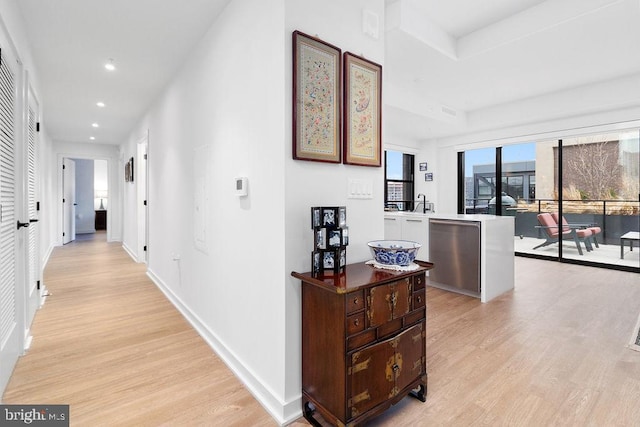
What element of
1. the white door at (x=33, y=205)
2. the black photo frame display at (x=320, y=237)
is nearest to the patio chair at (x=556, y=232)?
the black photo frame display at (x=320, y=237)

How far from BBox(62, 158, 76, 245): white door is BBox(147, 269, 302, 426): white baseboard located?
6.98 metres

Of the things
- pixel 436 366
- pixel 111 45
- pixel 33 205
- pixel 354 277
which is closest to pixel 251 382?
pixel 354 277

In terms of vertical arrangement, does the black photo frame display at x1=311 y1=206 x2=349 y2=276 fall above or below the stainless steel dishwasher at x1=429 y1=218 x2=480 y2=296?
above

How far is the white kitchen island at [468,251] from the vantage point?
3.60m

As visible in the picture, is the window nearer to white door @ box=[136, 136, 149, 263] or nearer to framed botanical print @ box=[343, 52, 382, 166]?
white door @ box=[136, 136, 149, 263]

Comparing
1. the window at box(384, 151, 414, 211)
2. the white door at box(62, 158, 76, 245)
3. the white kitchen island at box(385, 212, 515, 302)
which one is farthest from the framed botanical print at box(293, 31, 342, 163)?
the white door at box(62, 158, 76, 245)

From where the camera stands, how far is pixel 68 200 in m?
8.29

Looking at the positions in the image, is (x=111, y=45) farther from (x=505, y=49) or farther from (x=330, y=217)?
(x=505, y=49)

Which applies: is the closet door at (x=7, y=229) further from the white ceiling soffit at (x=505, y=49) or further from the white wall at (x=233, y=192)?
the white ceiling soffit at (x=505, y=49)

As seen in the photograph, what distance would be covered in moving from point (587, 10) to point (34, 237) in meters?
5.80

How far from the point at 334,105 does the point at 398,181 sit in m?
5.71

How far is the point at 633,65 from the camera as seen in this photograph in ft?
13.3

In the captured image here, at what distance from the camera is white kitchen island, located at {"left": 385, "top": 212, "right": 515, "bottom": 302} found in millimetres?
3600

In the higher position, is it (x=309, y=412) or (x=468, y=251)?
(x=468, y=251)
